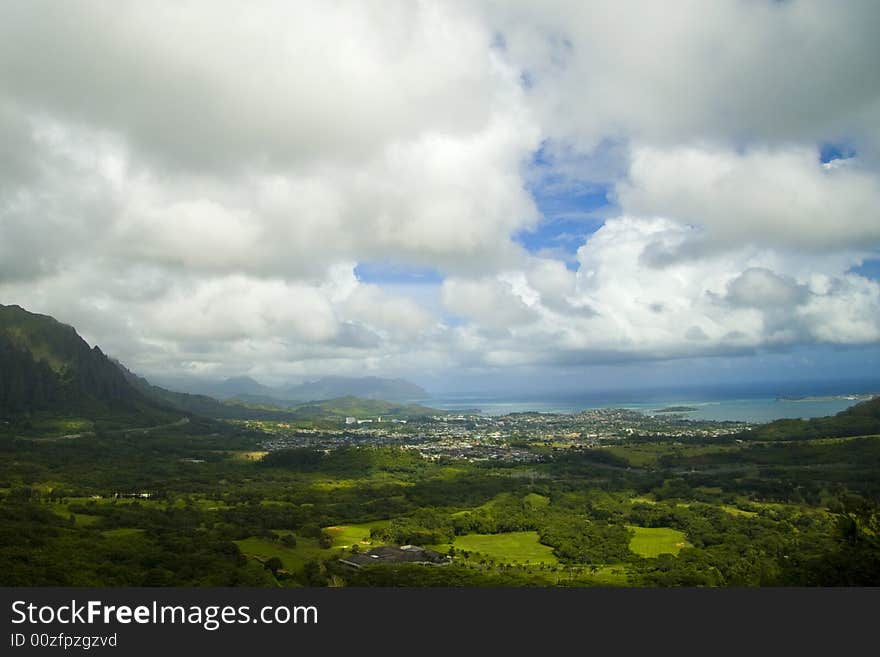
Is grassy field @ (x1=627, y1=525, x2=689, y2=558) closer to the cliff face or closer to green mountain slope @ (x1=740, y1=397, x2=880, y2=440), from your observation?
green mountain slope @ (x1=740, y1=397, x2=880, y2=440)

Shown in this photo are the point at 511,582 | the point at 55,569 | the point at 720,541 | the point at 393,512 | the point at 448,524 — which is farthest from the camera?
the point at 393,512

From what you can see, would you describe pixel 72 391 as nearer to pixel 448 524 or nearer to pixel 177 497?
pixel 177 497

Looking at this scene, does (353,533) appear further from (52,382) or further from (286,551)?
(52,382)

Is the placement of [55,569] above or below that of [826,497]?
above

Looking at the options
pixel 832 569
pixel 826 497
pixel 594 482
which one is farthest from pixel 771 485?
pixel 832 569

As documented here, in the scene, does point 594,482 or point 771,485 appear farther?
point 594,482

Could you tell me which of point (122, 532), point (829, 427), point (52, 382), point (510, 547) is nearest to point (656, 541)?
point (510, 547)

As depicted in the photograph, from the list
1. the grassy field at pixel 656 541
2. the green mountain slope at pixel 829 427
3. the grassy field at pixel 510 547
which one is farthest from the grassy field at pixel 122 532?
the green mountain slope at pixel 829 427
